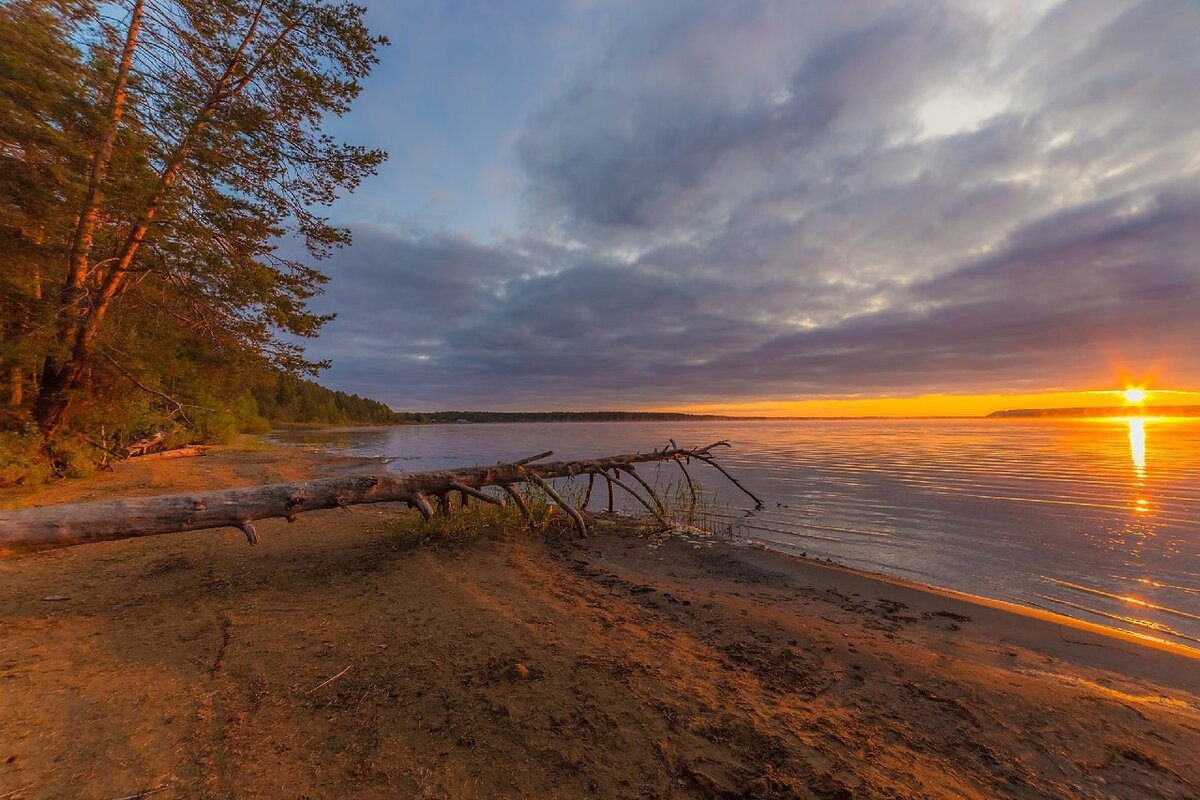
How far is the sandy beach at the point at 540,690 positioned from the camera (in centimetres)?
271

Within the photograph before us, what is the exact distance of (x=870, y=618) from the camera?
601 cm

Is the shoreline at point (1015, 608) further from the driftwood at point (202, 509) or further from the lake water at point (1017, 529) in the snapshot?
the driftwood at point (202, 509)

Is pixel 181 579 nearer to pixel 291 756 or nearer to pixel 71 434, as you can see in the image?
pixel 291 756

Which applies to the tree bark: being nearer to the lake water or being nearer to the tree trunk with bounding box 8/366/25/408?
the tree trunk with bounding box 8/366/25/408

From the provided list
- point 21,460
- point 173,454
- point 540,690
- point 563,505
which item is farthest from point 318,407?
point 540,690

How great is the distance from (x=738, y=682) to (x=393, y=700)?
8.46 ft

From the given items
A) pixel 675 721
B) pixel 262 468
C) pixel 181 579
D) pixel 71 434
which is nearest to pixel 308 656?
pixel 675 721

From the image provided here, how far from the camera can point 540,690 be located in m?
3.52

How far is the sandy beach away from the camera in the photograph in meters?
2.71

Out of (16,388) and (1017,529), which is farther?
(16,388)

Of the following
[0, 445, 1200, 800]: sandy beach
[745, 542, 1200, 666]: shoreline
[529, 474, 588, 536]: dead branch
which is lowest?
[745, 542, 1200, 666]: shoreline

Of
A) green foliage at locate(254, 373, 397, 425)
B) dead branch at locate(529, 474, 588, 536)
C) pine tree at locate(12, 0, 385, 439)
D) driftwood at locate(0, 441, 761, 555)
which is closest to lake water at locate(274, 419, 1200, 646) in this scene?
dead branch at locate(529, 474, 588, 536)

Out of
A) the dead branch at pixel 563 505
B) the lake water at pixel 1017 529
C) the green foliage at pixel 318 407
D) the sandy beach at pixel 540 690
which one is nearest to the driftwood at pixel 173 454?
the sandy beach at pixel 540 690

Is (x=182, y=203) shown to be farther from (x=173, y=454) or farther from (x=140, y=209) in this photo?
(x=173, y=454)
